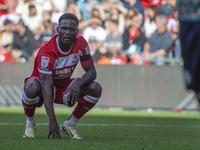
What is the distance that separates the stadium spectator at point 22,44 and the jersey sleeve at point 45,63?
956cm

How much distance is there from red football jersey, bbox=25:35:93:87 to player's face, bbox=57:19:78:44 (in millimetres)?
182

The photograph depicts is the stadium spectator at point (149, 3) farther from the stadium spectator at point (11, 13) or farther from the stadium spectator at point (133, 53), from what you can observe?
the stadium spectator at point (11, 13)

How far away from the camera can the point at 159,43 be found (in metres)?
14.5

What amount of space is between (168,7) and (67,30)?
1013cm

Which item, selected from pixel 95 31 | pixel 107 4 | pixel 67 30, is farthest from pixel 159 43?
pixel 67 30

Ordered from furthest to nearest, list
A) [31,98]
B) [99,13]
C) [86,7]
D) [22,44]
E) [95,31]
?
[86,7]
[99,13]
[22,44]
[95,31]
[31,98]

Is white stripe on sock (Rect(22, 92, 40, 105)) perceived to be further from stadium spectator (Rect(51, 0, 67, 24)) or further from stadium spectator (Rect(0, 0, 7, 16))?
stadium spectator (Rect(0, 0, 7, 16))

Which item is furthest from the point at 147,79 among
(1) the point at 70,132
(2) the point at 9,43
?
(1) the point at 70,132

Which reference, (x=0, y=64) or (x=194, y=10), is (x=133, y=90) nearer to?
(x=0, y=64)

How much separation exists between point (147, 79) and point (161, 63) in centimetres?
67

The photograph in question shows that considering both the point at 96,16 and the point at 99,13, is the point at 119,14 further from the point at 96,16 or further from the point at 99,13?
the point at 96,16

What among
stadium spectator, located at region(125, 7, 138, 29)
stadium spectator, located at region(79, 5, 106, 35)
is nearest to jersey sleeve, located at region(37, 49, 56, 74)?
stadium spectator, located at region(125, 7, 138, 29)

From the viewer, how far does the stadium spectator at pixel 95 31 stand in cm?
1538

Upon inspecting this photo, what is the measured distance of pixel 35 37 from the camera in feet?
52.3
